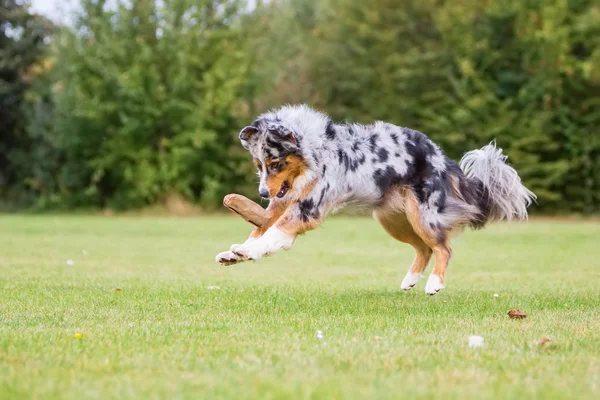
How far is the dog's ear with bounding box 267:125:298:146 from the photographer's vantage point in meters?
6.77

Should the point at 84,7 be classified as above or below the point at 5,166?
above

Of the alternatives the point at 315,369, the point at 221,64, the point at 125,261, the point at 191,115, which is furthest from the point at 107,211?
the point at 315,369

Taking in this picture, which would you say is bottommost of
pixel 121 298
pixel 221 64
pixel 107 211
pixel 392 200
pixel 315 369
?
pixel 107 211

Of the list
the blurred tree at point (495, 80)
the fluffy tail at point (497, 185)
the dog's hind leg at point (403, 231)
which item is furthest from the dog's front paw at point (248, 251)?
the blurred tree at point (495, 80)

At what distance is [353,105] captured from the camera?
34.2 metres

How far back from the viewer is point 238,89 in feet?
110

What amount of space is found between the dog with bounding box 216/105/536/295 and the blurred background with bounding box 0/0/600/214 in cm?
2229

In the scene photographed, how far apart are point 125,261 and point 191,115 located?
20805 mm

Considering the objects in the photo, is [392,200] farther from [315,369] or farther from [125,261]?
[125,261]

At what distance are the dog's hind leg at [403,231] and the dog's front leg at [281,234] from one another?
3.37 ft

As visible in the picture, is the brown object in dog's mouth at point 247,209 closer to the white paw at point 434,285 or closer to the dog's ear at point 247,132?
the dog's ear at point 247,132

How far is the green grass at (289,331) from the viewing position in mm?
3711

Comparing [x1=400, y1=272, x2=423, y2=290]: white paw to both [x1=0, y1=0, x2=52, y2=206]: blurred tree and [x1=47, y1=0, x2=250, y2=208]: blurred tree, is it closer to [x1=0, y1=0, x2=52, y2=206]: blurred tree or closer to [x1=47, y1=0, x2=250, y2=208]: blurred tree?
[x1=47, y1=0, x2=250, y2=208]: blurred tree

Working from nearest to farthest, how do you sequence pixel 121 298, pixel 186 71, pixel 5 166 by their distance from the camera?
pixel 121 298, pixel 186 71, pixel 5 166
